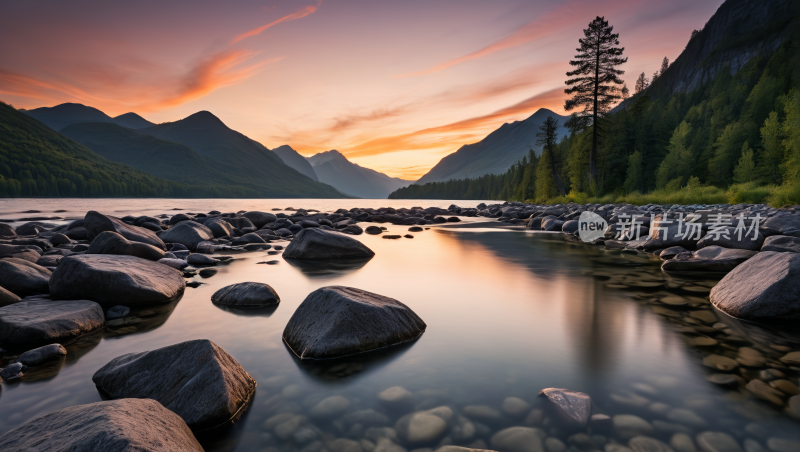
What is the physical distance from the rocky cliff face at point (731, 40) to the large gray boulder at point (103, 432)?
126 metres

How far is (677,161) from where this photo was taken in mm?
42844

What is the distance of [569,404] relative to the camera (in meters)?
3.26

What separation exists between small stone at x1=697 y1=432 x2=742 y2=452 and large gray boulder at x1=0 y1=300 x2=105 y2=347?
24.3 feet

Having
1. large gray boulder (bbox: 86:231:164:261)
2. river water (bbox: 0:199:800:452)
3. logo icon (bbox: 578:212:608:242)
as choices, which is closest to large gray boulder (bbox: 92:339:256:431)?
river water (bbox: 0:199:800:452)

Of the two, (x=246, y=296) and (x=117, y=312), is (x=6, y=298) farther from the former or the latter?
(x=246, y=296)

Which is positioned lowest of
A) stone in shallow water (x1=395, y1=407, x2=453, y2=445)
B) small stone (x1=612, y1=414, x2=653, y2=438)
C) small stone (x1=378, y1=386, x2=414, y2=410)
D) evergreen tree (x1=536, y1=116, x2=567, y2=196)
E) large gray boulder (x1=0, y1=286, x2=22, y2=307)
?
small stone (x1=378, y1=386, x2=414, y2=410)

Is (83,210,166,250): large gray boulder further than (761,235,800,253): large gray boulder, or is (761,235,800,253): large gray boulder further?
(83,210,166,250): large gray boulder

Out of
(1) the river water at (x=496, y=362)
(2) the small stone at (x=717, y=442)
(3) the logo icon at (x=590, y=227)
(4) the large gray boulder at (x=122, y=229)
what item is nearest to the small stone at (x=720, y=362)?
(1) the river water at (x=496, y=362)

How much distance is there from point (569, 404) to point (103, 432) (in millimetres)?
3504

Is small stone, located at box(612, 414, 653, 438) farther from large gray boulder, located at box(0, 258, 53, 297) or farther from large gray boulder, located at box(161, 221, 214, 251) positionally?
large gray boulder, located at box(161, 221, 214, 251)

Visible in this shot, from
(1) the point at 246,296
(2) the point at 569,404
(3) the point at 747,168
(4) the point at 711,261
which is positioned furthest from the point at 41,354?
(3) the point at 747,168

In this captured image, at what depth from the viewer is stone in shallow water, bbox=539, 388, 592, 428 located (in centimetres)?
309

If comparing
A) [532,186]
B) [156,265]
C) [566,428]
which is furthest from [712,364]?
[532,186]

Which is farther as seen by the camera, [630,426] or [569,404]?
[569,404]
